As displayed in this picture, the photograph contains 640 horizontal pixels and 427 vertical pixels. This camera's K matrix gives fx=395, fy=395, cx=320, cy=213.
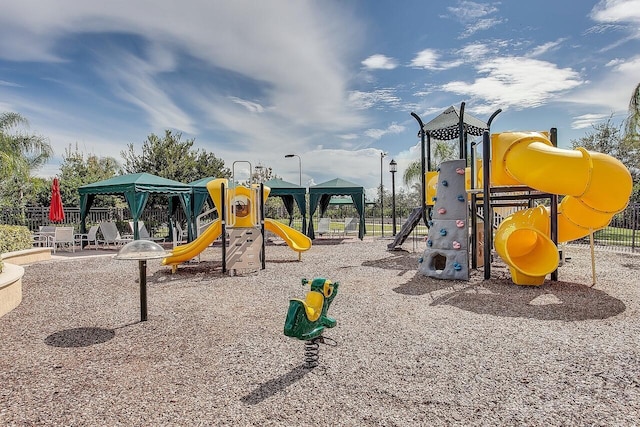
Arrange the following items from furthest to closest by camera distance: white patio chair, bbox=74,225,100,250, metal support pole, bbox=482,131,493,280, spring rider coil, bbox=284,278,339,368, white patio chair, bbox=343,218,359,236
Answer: white patio chair, bbox=343,218,359,236
white patio chair, bbox=74,225,100,250
metal support pole, bbox=482,131,493,280
spring rider coil, bbox=284,278,339,368

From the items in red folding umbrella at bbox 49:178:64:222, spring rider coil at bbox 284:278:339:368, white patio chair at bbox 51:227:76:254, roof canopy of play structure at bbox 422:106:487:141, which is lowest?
spring rider coil at bbox 284:278:339:368

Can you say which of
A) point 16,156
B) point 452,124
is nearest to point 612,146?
point 452,124

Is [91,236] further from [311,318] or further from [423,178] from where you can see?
[311,318]

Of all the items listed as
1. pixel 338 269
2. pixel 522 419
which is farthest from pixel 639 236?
pixel 522 419

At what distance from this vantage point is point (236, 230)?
1002 centimetres

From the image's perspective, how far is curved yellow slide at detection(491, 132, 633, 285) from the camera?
7.12 meters

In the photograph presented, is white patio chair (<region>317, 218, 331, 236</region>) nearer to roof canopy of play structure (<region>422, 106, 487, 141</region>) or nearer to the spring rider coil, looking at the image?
roof canopy of play structure (<region>422, 106, 487, 141</region>)

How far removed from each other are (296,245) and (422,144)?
5.51 m

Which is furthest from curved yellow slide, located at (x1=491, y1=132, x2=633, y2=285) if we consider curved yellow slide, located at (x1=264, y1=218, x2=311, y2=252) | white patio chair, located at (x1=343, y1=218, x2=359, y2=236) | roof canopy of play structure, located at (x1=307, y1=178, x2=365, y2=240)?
white patio chair, located at (x1=343, y1=218, x2=359, y2=236)

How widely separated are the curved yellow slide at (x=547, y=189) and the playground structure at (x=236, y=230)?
567 cm

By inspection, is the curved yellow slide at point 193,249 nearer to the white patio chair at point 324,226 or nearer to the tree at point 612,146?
the white patio chair at point 324,226

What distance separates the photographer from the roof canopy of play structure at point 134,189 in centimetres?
1503

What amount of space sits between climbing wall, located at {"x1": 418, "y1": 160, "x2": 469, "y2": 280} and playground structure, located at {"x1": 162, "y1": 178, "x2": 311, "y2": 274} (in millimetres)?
4213

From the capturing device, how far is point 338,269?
1033cm
